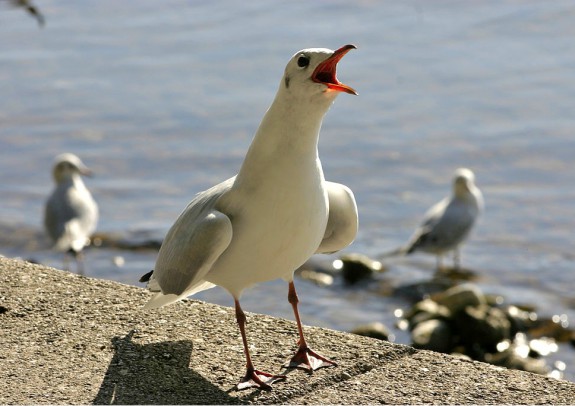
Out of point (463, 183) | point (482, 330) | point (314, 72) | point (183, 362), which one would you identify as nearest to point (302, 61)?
point (314, 72)

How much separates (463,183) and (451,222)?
0.41m

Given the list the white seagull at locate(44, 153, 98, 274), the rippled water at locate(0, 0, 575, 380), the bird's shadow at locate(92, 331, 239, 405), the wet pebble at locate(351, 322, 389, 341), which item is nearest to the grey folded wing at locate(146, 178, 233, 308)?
the bird's shadow at locate(92, 331, 239, 405)

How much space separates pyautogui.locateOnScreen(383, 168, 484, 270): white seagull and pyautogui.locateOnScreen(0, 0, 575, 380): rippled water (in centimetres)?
24

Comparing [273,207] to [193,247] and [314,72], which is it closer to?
[193,247]

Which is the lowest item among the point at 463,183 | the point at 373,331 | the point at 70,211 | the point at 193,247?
the point at 373,331

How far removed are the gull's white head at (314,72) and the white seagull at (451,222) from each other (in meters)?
6.06

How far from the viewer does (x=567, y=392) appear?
412cm

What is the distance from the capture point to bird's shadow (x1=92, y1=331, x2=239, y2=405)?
3973 mm

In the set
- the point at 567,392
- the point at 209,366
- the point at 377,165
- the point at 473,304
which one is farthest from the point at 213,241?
the point at 377,165

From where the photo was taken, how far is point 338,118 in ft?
39.8

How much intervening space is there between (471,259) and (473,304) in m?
1.68

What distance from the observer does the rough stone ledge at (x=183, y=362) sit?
404 cm

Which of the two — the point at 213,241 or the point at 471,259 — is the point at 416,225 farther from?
the point at 213,241

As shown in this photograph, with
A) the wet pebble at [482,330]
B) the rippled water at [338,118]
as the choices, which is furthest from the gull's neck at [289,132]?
the rippled water at [338,118]
